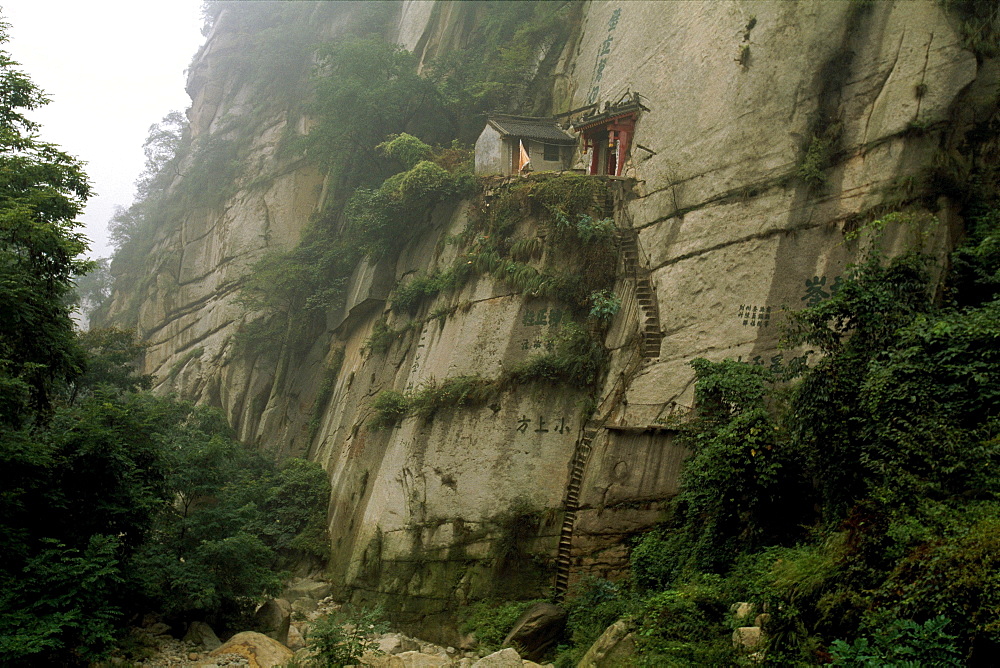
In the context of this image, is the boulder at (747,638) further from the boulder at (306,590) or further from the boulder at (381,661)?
the boulder at (306,590)

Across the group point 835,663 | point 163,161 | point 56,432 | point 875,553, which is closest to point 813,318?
point 875,553

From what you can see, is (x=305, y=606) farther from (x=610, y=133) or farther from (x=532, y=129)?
(x=532, y=129)

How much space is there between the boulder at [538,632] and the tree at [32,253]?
27.9ft

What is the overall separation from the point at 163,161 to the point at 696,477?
38.5 metres

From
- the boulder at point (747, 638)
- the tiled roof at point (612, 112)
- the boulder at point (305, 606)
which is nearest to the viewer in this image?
the boulder at point (747, 638)

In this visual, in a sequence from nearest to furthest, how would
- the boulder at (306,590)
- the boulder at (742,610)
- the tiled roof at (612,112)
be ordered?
the boulder at (742,610) < the boulder at (306,590) < the tiled roof at (612,112)

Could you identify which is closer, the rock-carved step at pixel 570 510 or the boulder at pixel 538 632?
the boulder at pixel 538 632

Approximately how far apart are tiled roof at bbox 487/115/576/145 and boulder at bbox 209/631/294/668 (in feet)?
44.7

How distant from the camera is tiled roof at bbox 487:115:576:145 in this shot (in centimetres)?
1945

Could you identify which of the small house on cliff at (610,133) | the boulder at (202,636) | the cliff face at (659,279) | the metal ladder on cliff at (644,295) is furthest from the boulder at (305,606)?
the small house on cliff at (610,133)

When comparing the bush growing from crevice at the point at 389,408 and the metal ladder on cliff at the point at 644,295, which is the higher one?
the metal ladder on cliff at the point at 644,295

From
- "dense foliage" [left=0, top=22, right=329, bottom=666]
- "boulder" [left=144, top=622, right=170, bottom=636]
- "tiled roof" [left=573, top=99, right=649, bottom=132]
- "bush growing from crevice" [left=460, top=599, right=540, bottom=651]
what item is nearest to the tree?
"dense foliage" [left=0, top=22, right=329, bottom=666]

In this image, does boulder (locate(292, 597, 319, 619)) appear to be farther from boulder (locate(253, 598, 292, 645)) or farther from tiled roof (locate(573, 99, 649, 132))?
tiled roof (locate(573, 99, 649, 132))

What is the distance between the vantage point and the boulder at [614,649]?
29.5 ft
